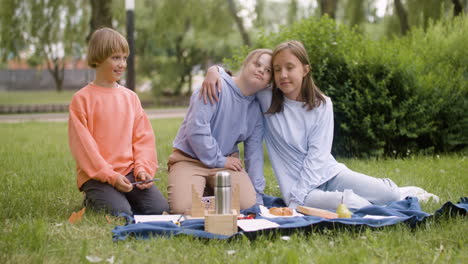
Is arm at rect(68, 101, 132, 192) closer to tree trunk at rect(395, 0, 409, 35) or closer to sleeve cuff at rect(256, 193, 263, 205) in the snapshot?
sleeve cuff at rect(256, 193, 263, 205)

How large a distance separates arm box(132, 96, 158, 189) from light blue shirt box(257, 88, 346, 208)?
0.91 metres

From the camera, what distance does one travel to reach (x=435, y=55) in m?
7.07

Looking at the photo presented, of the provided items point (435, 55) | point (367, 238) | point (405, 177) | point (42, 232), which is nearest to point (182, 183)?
point (42, 232)

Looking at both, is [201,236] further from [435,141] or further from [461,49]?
[461,49]

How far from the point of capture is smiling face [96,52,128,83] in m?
3.60

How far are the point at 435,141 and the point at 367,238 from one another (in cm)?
426

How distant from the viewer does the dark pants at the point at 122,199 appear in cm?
343

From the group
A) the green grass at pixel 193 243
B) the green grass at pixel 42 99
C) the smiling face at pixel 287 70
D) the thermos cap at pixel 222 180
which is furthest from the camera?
the green grass at pixel 42 99

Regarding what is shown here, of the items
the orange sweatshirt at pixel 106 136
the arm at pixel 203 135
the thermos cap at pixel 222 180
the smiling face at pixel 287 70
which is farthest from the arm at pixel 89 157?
the smiling face at pixel 287 70

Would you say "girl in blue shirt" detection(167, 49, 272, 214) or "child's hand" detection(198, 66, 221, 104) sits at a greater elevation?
"child's hand" detection(198, 66, 221, 104)

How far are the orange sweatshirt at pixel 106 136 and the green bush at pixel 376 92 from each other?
2.79 meters

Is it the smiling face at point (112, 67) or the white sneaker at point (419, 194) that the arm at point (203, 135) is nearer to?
the smiling face at point (112, 67)

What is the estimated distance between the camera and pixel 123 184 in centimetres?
344

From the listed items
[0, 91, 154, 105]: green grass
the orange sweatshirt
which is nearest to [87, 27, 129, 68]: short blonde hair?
the orange sweatshirt
